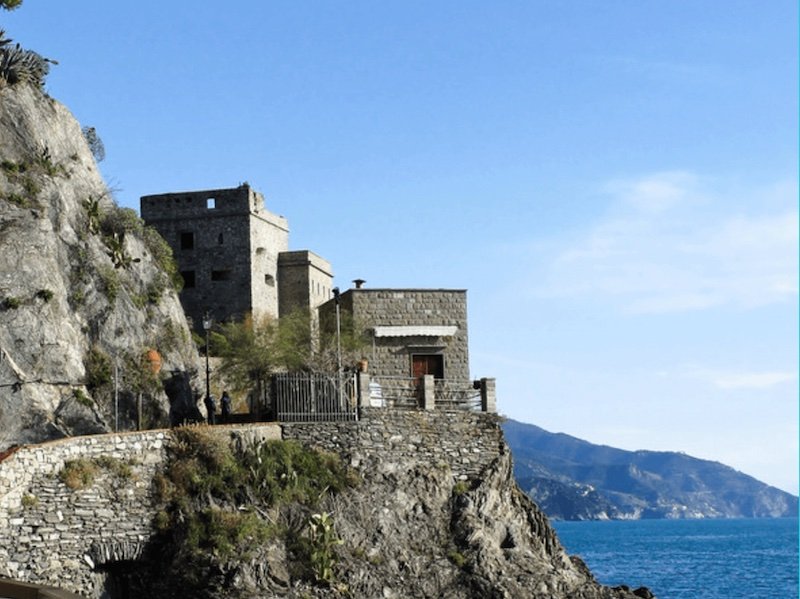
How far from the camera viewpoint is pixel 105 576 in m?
34.9

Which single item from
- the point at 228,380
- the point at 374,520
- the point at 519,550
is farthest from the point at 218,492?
the point at 228,380

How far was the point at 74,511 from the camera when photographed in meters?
34.6

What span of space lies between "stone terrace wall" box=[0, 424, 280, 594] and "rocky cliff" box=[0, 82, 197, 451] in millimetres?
4347

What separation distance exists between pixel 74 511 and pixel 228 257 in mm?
24784

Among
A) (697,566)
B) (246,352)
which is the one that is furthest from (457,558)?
(697,566)

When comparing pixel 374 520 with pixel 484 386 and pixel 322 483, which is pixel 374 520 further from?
pixel 484 386

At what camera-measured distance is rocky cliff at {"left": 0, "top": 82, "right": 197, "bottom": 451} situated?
41.1 m

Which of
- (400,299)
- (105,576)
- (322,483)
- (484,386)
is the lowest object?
(105,576)

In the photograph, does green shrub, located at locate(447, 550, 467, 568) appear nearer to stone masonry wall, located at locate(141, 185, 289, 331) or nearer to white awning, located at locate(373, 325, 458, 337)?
white awning, located at locate(373, 325, 458, 337)

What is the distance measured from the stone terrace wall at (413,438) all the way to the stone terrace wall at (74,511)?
5.84m

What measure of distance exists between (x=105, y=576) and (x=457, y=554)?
10.6 m

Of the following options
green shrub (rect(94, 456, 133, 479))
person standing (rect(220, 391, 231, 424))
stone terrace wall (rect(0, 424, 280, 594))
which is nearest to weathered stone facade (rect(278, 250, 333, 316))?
person standing (rect(220, 391, 231, 424))

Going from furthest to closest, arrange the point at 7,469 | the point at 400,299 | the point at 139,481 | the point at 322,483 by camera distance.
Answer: the point at 400,299
the point at 322,483
the point at 139,481
the point at 7,469

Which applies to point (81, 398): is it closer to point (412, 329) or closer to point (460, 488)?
point (460, 488)
